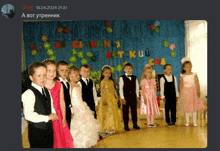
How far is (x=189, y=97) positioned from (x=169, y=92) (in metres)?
0.24

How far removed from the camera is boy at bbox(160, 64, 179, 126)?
246 centimetres

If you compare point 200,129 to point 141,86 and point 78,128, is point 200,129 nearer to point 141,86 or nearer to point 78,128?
point 141,86

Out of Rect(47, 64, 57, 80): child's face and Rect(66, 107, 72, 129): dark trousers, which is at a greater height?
Rect(47, 64, 57, 80): child's face

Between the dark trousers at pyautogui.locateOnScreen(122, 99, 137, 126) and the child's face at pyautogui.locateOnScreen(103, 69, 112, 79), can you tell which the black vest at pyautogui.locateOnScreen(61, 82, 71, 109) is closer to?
the child's face at pyautogui.locateOnScreen(103, 69, 112, 79)

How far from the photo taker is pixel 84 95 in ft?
7.97

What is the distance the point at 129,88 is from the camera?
2592mm

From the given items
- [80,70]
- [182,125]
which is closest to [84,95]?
[80,70]

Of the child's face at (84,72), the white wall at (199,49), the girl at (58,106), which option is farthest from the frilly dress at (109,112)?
the white wall at (199,49)

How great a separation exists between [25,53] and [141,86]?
1351mm

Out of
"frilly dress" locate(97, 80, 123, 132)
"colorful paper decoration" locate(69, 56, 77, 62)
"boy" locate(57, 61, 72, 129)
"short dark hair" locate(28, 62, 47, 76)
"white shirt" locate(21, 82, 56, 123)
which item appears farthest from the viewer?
"frilly dress" locate(97, 80, 123, 132)

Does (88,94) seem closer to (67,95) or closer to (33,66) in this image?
(67,95)

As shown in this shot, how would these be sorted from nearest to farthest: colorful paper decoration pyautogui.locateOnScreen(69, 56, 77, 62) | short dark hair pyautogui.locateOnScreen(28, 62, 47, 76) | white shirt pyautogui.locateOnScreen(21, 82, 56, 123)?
white shirt pyautogui.locateOnScreen(21, 82, 56, 123), short dark hair pyautogui.locateOnScreen(28, 62, 47, 76), colorful paper decoration pyautogui.locateOnScreen(69, 56, 77, 62)

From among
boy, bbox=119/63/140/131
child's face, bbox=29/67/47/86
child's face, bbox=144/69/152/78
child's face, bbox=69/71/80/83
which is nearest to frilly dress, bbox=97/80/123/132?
boy, bbox=119/63/140/131

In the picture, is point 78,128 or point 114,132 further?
point 114,132
